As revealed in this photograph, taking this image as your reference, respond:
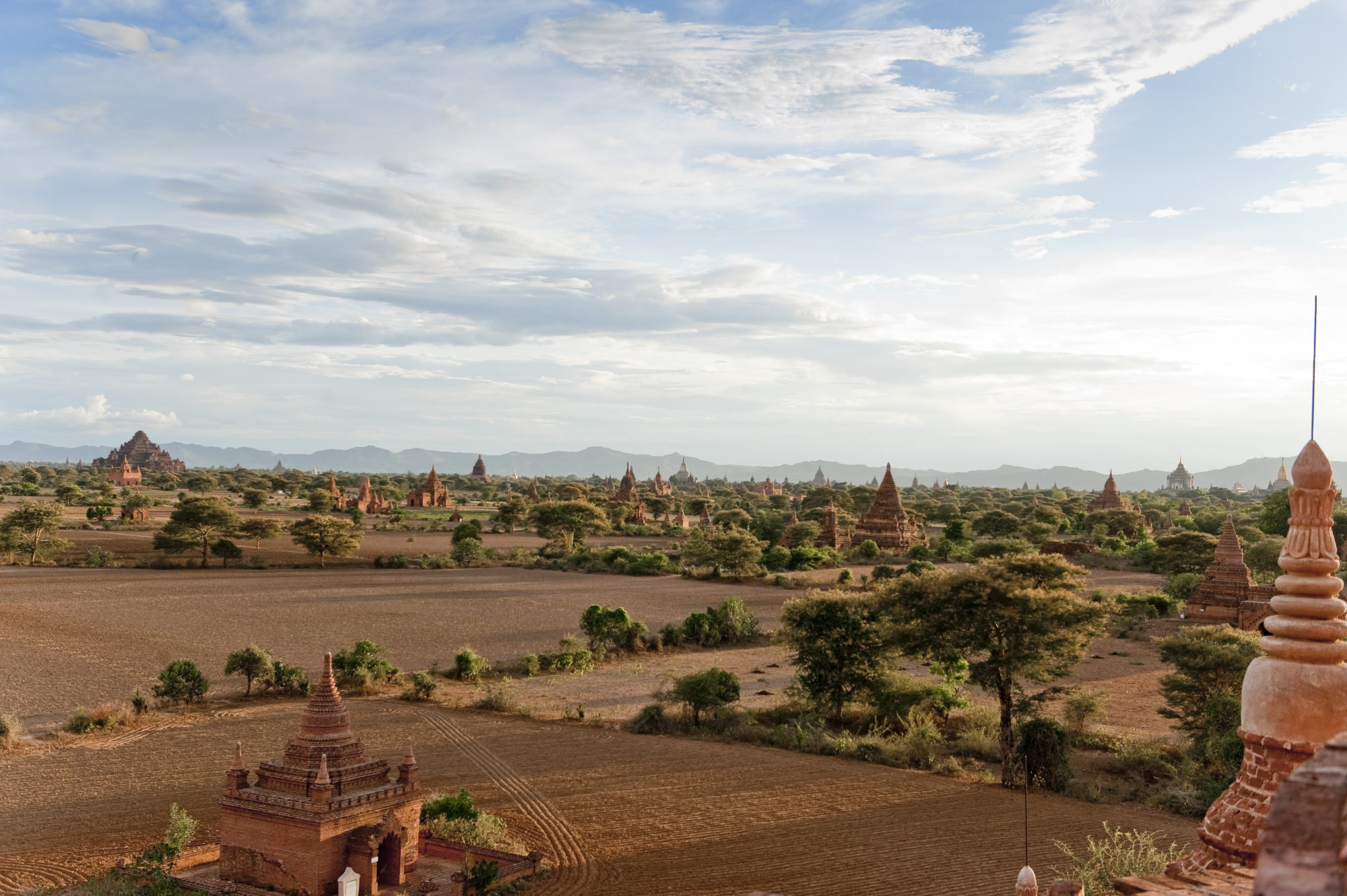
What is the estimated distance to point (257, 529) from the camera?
58438mm

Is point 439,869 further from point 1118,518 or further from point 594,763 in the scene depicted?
point 1118,518

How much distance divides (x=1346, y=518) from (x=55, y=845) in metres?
61.9

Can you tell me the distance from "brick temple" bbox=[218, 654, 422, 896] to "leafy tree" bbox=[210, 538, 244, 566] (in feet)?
148

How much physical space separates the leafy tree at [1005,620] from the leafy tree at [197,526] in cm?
4535

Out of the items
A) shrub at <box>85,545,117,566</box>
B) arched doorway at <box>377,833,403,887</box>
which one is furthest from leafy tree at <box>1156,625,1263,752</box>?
shrub at <box>85,545,117,566</box>

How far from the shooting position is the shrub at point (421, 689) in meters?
26.2

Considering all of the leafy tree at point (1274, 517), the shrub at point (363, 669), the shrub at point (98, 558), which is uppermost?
the leafy tree at point (1274, 517)

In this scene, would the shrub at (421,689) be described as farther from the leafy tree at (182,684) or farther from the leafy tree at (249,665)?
the leafy tree at (182,684)

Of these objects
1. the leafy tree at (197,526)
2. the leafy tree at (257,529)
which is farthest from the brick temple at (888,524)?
the leafy tree at (197,526)

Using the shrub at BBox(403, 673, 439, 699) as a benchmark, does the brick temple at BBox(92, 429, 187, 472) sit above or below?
above

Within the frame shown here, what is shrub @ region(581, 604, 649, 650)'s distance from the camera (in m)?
33.5

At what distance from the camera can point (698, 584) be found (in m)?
52.0

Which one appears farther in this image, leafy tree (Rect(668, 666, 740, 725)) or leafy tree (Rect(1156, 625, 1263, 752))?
leafy tree (Rect(668, 666, 740, 725))

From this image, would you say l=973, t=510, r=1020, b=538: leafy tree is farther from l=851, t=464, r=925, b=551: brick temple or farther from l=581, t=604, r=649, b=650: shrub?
l=581, t=604, r=649, b=650: shrub
